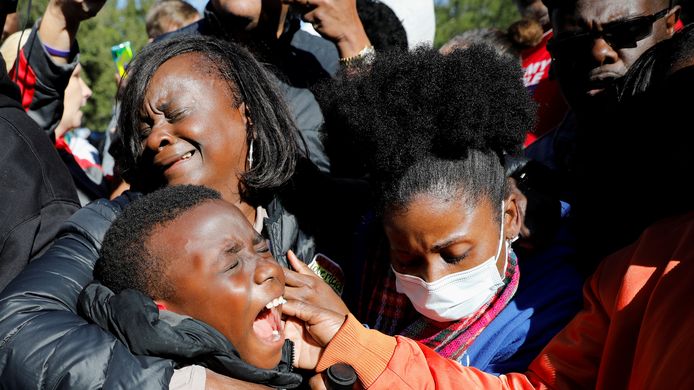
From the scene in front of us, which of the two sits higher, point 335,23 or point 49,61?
point 335,23

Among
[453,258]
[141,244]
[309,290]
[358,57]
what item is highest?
[358,57]

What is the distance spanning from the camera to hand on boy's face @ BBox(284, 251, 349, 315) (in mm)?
2574

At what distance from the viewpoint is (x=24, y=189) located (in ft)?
8.42

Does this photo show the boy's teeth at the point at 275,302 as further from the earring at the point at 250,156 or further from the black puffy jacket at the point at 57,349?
the earring at the point at 250,156

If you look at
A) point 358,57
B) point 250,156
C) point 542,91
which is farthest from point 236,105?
point 542,91

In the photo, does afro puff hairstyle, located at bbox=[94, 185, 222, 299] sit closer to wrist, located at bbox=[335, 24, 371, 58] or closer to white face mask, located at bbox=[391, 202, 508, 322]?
white face mask, located at bbox=[391, 202, 508, 322]

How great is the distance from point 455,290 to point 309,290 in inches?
20.4

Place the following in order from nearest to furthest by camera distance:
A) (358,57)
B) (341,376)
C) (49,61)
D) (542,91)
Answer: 1. (341,376)
2. (49,61)
3. (358,57)
4. (542,91)

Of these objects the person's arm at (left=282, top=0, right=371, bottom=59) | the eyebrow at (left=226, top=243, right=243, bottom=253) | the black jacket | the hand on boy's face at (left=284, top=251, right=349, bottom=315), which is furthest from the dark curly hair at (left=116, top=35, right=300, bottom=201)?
the person's arm at (left=282, top=0, right=371, bottom=59)

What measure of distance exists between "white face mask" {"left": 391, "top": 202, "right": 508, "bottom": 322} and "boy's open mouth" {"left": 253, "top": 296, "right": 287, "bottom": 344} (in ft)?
1.59

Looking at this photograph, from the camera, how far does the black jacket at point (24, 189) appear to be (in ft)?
8.22

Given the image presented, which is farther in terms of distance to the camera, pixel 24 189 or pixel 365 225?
pixel 365 225

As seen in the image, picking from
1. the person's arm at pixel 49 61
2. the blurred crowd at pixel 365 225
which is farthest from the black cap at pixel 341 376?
the person's arm at pixel 49 61

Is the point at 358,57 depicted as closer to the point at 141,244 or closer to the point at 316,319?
the point at 316,319
